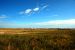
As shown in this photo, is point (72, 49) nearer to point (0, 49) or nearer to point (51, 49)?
point (51, 49)

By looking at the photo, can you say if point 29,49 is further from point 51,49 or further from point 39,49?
point 51,49

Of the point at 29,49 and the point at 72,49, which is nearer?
the point at 29,49

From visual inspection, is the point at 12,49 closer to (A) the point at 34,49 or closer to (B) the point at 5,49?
(B) the point at 5,49

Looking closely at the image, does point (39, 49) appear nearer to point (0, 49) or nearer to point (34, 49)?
point (34, 49)

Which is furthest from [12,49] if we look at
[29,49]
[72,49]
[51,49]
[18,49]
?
[72,49]

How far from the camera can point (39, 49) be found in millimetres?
9789

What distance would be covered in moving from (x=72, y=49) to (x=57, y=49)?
1.07 metres

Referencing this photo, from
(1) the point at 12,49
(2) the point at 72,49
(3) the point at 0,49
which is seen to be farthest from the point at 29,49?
(2) the point at 72,49

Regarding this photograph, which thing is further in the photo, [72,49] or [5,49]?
[72,49]

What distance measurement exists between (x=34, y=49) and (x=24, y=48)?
2.15 feet

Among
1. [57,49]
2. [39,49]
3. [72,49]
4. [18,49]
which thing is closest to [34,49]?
[39,49]

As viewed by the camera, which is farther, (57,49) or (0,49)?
(57,49)

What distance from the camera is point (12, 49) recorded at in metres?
9.53

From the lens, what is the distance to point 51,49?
10.3 meters
